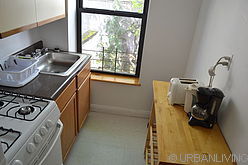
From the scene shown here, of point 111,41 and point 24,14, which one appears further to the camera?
point 111,41

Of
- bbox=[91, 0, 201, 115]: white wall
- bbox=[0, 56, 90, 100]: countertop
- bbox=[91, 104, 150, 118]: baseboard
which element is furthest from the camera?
bbox=[91, 104, 150, 118]: baseboard

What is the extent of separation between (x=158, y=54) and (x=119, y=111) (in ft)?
3.17

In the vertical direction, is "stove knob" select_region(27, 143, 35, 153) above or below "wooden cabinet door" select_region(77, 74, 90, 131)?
above

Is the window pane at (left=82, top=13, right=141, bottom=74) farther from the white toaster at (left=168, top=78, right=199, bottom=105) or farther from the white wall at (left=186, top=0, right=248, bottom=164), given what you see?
the white toaster at (left=168, top=78, right=199, bottom=105)

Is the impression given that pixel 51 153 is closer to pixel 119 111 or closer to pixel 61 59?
pixel 61 59

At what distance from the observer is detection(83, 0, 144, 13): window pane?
97.0 inches

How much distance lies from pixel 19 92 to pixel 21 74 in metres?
0.17

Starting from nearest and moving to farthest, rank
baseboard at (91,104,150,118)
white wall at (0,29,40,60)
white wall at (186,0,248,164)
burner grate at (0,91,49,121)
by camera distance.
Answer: white wall at (186,0,248,164) < burner grate at (0,91,49,121) < white wall at (0,29,40,60) < baseboard at (91,104,150,118)

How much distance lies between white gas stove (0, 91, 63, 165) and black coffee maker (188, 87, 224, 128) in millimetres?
969

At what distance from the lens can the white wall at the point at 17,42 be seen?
1.86 metres

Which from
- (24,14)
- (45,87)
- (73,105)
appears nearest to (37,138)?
(45,87)

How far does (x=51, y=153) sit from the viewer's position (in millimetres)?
1413

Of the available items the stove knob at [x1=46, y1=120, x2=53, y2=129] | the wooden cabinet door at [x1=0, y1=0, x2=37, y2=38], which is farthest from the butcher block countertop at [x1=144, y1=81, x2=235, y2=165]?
the wooden cabinet door at [x1=0, y1=0, x2=37, y2=38]

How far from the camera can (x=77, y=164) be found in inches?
80.5
